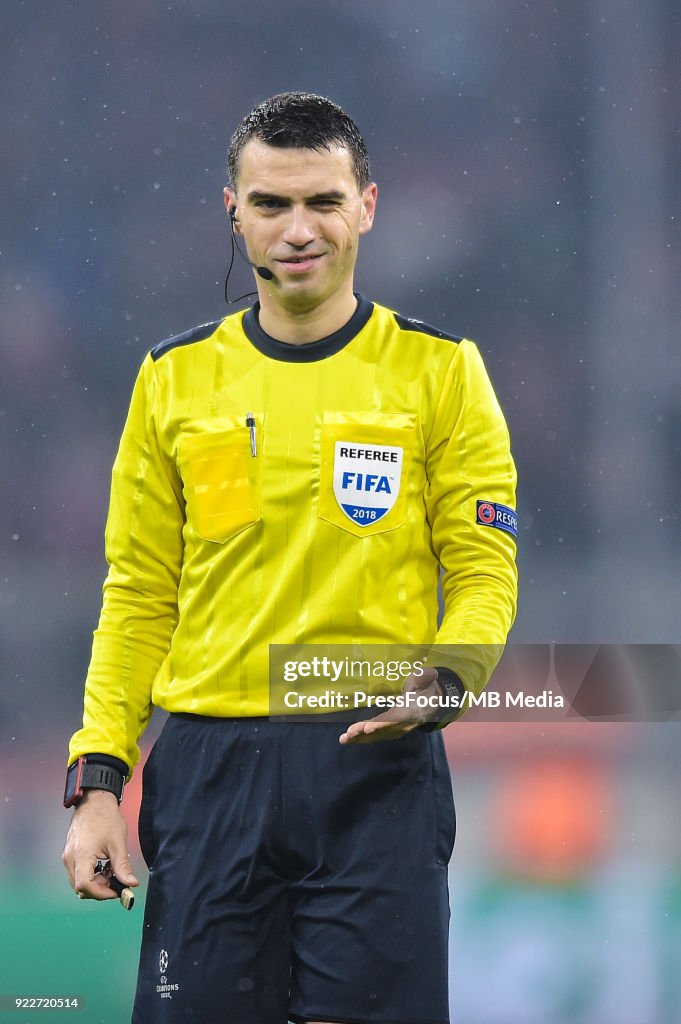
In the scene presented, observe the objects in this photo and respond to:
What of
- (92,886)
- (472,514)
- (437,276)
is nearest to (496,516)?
(472,514)

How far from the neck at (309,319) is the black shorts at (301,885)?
47cm

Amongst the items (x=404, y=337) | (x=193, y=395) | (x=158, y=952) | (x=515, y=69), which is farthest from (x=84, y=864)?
(x=515, y=69)

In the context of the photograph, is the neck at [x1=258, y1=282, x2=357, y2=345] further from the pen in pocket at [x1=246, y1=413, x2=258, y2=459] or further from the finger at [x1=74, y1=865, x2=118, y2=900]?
the finger at [x1=74, y1=865, x2=118, y2=900]

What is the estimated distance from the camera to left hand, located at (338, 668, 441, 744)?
1.41 meters

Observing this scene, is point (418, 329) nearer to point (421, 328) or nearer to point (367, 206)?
point (421, 328)

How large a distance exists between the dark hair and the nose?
82 mm

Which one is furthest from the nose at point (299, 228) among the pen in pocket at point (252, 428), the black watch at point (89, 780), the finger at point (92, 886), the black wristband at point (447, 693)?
the finger at point (92, 886)

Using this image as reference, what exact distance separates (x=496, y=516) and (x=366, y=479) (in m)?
0.16

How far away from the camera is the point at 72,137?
4820mm

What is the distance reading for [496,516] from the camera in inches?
64.2

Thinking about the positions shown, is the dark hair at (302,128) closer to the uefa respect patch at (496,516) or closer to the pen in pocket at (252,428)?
the pen in pocket at (252,428)

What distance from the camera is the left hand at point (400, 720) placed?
1413 millimetres

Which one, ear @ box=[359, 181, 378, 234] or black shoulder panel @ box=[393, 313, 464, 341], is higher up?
ear @ box=[359, 181, 378, 234]

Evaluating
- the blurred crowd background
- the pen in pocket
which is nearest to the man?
the pen in pocket
